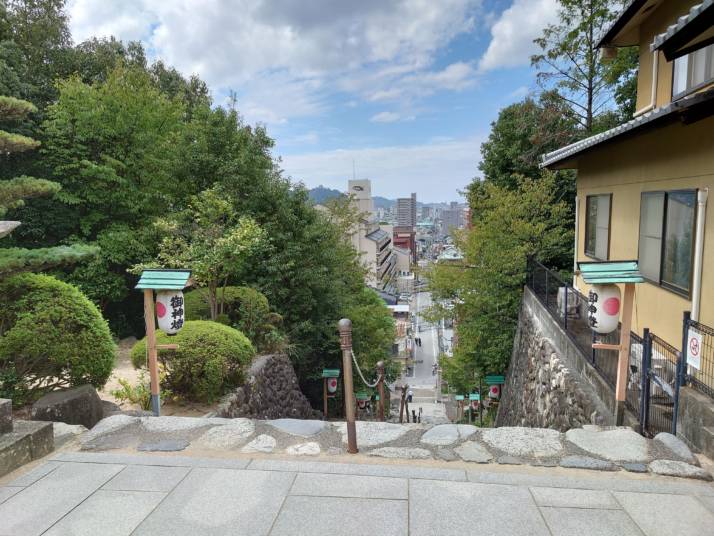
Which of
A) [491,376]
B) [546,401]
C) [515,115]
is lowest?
[491,376]

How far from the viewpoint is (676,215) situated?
6.29 m

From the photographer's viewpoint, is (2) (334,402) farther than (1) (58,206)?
Yes

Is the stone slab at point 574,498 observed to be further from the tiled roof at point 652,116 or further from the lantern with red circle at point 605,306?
the tiled roof at point 652,116

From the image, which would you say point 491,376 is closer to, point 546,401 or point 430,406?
point 546,401

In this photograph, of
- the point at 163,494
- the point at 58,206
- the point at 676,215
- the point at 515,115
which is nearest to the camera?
the point at 163,494

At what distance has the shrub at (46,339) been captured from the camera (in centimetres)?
547

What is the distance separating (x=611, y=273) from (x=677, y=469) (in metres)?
1.84

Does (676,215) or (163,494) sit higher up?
(676,215)

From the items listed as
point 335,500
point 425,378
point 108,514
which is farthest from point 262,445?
point 425,378

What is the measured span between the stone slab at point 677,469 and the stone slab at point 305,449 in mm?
3027

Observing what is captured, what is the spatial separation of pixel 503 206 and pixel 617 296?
11006 mm

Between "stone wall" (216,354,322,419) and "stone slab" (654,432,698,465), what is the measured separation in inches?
219

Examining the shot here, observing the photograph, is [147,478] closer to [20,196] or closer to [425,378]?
[20,196]

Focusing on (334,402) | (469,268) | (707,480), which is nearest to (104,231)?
(334,402)
